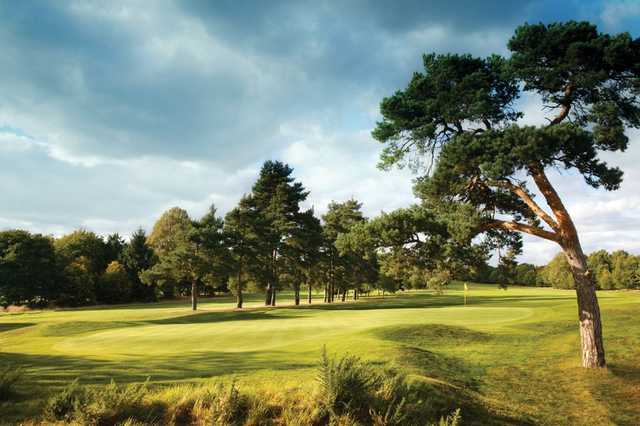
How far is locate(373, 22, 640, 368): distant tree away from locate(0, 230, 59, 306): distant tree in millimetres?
61084

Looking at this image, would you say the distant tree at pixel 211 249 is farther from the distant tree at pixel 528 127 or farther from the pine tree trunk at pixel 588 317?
the pine tree trunk at pixel 588 317

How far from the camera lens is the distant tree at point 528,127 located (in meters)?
11.7

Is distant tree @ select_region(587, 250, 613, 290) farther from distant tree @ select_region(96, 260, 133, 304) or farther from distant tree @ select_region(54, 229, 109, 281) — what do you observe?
distant tree @ select_region(54, 229, 109, 281)

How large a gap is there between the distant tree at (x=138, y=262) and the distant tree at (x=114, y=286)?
2.38 meters

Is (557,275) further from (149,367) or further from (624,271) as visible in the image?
(149,367)

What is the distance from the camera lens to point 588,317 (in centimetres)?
1298

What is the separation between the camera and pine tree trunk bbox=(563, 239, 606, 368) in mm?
12945

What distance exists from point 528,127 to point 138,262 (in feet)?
233

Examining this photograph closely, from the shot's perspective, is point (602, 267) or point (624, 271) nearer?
point (624, 271)

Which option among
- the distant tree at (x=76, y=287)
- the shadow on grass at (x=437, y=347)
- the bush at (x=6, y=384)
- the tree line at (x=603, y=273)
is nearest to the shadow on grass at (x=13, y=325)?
the distant tree at (x=76, y=287)

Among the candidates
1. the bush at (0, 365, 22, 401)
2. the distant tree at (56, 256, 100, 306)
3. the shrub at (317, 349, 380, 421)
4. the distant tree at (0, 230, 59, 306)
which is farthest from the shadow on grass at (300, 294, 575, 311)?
the distant tree at (0, 230, 59, 306)

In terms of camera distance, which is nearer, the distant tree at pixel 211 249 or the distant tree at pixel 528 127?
the distant tree at pixel 528 127

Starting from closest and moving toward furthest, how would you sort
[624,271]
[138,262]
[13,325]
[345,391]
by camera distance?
[345,391]
[13,325]
[138,262]
[624,271]

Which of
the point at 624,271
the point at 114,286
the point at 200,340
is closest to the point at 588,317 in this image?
the point at 200,340
